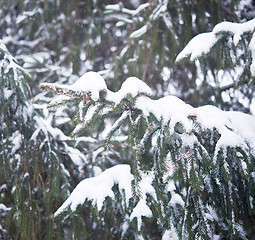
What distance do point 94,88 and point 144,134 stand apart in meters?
0.36

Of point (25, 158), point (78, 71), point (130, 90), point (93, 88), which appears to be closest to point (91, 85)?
point (93, 88)

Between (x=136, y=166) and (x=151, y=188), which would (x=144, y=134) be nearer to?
(x=136, y=166)

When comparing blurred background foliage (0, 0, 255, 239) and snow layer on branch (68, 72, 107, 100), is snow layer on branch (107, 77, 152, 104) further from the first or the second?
blurred background foliage (0, 0, 255, 239)

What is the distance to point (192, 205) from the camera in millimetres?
1611

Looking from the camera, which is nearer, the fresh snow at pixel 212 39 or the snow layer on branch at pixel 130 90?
the snow layer on branch at pixel 130 90

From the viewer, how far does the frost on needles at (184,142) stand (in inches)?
54.7

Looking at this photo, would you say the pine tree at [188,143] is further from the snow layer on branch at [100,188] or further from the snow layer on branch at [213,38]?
the snow layer on branch at [100,188]

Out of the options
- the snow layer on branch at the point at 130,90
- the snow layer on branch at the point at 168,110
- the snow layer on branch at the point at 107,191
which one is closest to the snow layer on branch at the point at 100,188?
the snow layer on branch at the point at 107,191

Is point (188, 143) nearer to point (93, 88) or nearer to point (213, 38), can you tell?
point (93, 88)

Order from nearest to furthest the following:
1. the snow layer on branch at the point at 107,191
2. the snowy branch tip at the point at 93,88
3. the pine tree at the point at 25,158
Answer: the snowy branch tip at the point at 93,88 < the snow layer on branch at the point at 107,191 < the pine tree at the point at 25,158

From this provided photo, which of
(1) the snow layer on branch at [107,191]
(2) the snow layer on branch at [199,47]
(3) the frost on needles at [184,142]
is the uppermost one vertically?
(2) the snow layer on branch at [199,47]

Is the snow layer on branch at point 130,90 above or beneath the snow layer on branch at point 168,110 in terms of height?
above

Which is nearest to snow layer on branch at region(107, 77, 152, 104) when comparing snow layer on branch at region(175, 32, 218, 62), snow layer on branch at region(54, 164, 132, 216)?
snow layer on branch at region(175, 32, 218, 62)

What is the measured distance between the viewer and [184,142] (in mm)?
1476
